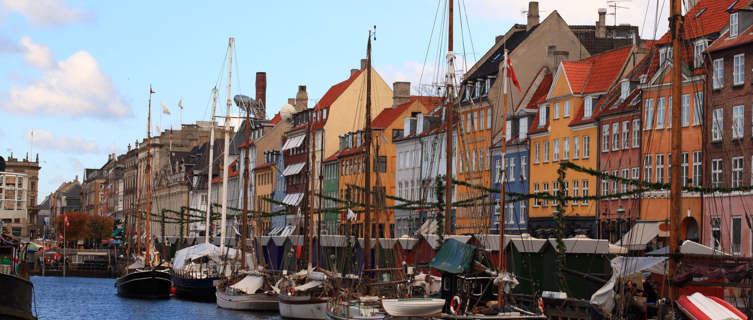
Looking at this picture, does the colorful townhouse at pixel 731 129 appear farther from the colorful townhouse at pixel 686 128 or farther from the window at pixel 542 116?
the window at pixel 542 116

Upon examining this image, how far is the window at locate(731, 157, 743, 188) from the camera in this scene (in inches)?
2515

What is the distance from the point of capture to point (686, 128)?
70.8 m

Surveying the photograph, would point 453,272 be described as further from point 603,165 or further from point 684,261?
point 603,165

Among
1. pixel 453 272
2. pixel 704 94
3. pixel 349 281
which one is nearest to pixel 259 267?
pixel 349 281

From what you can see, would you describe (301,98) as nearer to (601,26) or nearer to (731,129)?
(601,26)

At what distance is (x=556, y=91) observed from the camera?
3361 inches

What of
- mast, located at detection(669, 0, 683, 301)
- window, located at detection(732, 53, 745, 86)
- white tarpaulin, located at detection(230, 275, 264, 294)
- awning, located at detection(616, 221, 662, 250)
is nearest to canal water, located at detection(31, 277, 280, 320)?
white tarpaulin, located at detection(230, 275, 264, 294)

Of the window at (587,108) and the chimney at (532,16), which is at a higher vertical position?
the chimney at (532,16)

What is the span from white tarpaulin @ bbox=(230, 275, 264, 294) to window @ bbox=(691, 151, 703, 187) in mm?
26310

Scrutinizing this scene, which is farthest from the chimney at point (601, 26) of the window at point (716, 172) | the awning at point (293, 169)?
the awning at point (293, 169)

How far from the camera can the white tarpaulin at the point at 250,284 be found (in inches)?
2933

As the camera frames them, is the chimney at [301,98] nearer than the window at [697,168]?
No

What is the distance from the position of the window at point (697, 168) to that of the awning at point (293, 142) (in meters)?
68.0

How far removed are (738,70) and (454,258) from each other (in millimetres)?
27249
